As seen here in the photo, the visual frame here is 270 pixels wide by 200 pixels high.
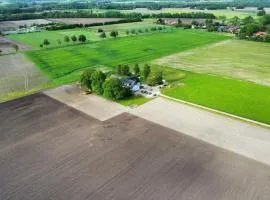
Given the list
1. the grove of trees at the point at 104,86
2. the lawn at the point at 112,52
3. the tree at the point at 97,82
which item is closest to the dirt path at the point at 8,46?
the lawn at the point at 112,52

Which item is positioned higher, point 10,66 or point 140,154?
point 10,66

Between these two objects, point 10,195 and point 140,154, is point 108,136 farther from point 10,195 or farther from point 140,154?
point 10,195

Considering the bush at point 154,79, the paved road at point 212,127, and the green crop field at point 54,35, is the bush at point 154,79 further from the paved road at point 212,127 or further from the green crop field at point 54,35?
the green crop field at point 54,35

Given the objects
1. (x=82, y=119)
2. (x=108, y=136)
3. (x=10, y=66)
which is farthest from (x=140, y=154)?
(x=10, y=66)

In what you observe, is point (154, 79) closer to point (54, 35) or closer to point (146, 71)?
point (146, 71)

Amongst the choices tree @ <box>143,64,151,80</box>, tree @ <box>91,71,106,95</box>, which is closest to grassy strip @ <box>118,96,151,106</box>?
tree @ <box>91,71,106,95</box>

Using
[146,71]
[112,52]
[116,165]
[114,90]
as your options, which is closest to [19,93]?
[114,90]

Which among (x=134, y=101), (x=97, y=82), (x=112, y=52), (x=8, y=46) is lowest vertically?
(x=134, y=101)
